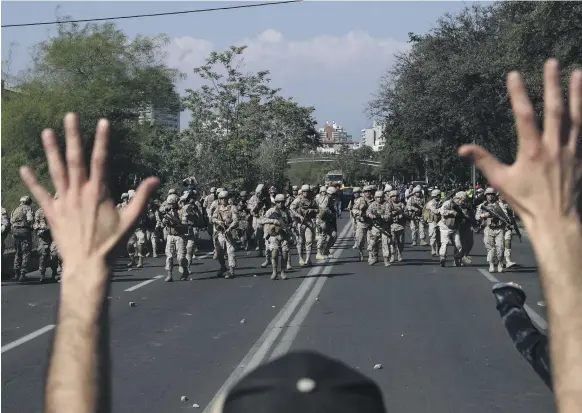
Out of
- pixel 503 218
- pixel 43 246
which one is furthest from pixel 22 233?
pixel 503 218

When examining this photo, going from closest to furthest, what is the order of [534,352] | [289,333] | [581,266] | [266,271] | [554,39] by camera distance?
[581,266]
[534,352]
[289,333]
[266,271]
[554,39]

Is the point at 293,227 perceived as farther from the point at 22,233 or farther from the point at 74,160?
the point at 74,160

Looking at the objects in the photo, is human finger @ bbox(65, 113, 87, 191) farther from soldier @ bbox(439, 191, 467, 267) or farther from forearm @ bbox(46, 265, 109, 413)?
soldier @ bbox(439, 191, 467, 267)

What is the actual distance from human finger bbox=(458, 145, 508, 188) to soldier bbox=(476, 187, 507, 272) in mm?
17401

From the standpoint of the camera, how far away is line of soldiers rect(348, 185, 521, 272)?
1884 centimetres

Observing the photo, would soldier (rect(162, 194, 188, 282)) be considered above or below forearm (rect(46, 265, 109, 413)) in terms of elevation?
above

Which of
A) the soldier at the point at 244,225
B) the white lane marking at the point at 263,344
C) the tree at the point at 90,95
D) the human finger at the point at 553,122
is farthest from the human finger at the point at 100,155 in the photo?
the tree at the point at 90,95

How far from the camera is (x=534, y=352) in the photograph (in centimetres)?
218

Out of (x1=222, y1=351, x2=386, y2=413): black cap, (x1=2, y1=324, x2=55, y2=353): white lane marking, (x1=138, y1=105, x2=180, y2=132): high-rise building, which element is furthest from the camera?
(x1=138, y1=105, x2=180, y2=132): high-rise building

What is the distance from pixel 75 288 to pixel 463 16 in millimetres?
38024

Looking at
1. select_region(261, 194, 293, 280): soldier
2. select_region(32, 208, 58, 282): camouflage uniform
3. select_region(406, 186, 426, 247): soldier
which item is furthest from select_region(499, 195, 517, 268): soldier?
select_region(32, 208, 58, 282): camouflage uniform

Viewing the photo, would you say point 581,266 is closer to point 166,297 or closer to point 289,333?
point 289,333

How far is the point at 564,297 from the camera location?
155cm

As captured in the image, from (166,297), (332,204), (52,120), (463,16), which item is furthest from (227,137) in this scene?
(166,297)
